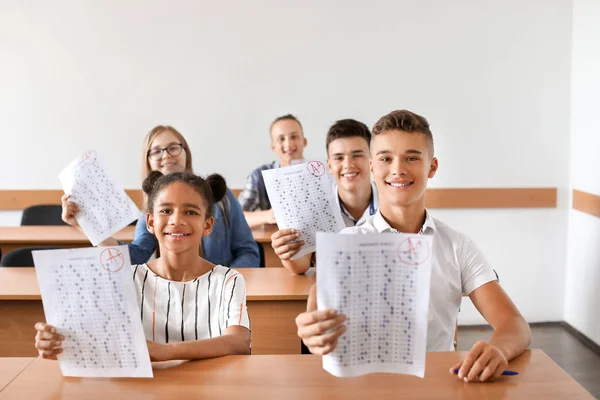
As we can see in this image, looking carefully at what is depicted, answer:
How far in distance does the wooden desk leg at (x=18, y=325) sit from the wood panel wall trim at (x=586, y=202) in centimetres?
320

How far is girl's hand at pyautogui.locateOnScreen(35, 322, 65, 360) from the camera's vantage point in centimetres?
154

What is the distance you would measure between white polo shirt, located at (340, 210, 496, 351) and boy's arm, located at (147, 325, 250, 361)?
0.54m

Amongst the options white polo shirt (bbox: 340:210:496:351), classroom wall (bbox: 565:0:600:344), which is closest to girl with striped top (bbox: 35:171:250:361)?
white polo shirt (bbox: 340:210:496:351)

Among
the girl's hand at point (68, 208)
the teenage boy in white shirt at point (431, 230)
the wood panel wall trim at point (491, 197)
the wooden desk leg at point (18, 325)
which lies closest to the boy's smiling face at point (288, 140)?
the wood panel wall trim at point (491, 197)

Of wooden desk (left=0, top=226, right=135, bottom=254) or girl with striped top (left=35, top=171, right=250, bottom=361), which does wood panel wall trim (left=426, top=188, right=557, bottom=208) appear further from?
girl with striped top (left=35, top=171, right=250, bottom=361)

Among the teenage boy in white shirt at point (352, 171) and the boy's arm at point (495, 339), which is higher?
the teenage boy in white shirt at point (352, 171)

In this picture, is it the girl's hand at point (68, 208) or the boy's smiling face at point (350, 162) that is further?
the boy's smiling face at point (350, 162)

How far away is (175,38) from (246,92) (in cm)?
62

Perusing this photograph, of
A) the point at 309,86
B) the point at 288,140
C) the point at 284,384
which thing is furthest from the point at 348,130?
the point at 309,86

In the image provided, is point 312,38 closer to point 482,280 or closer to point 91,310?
point 482,280

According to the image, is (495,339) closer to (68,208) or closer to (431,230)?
(431,230)

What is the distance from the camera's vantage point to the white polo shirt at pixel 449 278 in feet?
6.31

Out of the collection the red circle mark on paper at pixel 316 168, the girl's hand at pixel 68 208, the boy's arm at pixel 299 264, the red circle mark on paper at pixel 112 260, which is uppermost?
the red circle mark on paper at pixel 316 168

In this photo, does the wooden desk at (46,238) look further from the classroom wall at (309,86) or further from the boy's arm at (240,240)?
the classroom wall at (309,86)
